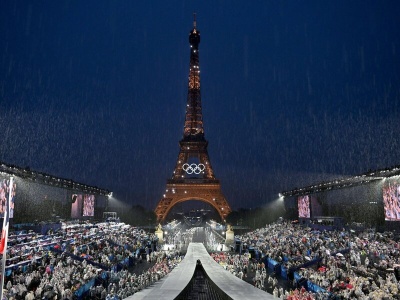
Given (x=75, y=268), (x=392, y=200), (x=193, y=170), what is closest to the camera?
(x=75, y=268)

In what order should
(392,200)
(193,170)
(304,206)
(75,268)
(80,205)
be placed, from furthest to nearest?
(193,170) → (304,206) → (80,205) → (392,200) → (75,268)

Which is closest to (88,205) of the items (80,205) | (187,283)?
(80,205)

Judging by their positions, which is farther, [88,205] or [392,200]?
[88,205]

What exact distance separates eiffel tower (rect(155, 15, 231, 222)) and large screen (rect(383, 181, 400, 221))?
35902 millimetres

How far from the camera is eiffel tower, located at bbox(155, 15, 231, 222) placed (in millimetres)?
70500

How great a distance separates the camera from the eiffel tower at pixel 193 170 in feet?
231

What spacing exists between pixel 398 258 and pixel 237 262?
11.8 m

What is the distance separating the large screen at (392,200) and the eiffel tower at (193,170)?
3590 cm

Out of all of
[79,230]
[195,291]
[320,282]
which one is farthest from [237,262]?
[79,230]

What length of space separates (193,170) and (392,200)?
1707 inches

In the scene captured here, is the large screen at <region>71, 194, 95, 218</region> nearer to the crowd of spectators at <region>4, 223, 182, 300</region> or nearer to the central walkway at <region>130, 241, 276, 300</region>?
the crowd of spectators at <region>4, 223, 182, 300</region>

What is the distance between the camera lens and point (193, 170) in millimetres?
74062

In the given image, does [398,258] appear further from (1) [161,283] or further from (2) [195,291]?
(1) [161,283]

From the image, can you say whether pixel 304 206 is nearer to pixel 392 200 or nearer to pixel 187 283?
pixel 392 200
